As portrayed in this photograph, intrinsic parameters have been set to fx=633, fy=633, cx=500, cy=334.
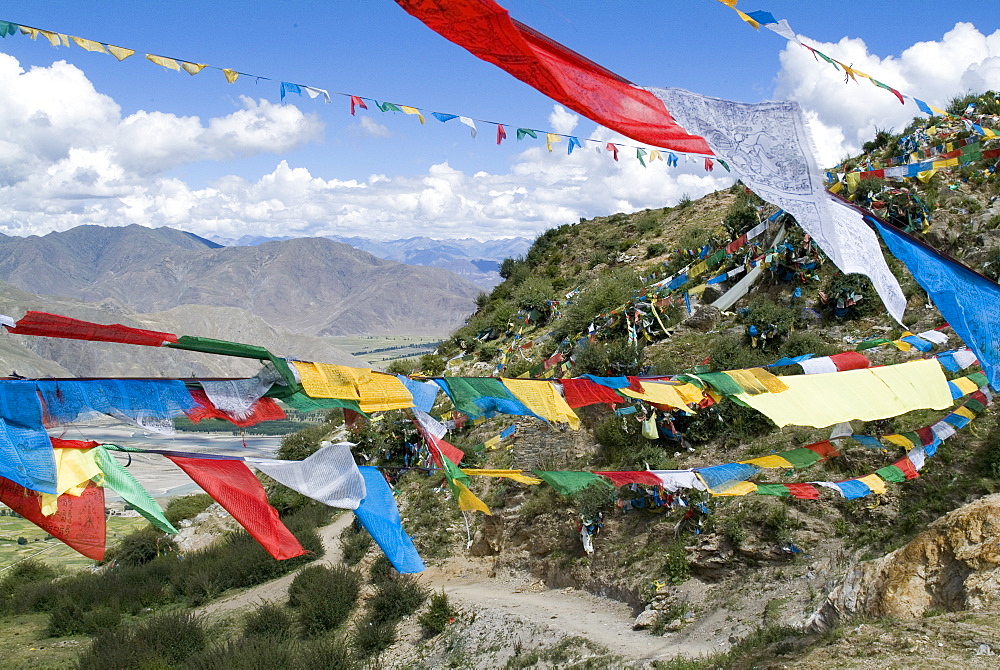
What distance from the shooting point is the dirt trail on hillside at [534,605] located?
8.84 m

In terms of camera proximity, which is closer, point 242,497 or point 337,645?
point 242,497

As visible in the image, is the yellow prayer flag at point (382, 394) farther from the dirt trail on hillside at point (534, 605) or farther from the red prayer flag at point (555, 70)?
the dirt trail on hillside at point (534, 605)

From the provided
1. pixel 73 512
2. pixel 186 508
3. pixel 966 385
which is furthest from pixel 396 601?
pixel 186 508

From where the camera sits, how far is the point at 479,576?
1350cm

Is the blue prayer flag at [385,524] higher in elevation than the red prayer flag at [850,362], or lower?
lower

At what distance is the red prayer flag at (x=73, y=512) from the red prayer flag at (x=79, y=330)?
0.99 metres

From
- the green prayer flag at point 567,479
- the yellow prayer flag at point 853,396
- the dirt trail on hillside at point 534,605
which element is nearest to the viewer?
the green prayer flag at point 567,479

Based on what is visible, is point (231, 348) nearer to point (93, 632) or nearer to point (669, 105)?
point (669, 105)

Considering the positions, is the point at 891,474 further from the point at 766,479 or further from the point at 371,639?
the point at 371,639

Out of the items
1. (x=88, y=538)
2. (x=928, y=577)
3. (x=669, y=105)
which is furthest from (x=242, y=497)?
(x=928, y=577)

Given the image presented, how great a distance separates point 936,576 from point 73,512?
7.31 meters

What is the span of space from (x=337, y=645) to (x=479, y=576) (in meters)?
3.30

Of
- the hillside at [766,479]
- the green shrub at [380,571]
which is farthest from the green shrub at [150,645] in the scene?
the hillside at [766,479]

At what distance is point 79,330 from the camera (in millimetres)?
4188
